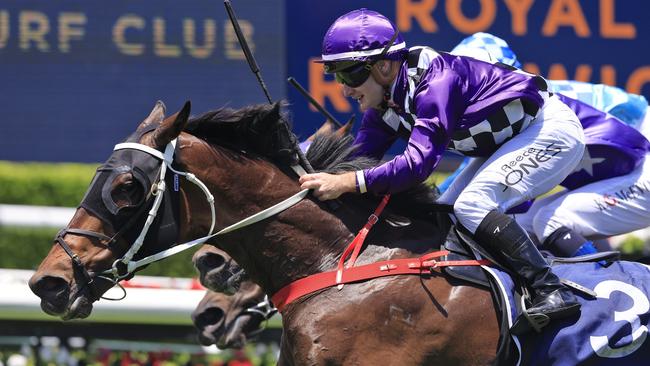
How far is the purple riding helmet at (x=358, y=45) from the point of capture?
360cm

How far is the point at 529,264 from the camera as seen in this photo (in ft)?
11.4

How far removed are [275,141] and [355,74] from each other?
0.34m

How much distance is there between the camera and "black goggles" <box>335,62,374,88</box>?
143 inches

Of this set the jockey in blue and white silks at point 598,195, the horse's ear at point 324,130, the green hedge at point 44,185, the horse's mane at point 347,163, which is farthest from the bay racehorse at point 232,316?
the green hedge at point 44,185

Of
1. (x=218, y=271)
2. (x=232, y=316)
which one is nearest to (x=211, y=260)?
(x=218, y=271)

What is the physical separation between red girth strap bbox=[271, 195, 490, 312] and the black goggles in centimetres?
51

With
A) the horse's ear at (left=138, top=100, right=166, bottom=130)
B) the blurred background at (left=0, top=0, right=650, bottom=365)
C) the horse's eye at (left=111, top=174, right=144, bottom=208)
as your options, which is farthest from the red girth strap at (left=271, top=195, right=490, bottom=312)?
the blurred background at (left=0, top=0, right=650, bottom=365)

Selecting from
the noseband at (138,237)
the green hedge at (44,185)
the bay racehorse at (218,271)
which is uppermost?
the noseband at (138,237)

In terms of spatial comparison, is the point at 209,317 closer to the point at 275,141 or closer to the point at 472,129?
the point at 275,141

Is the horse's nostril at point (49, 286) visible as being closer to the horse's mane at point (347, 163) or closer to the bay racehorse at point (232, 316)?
the horse's mane at point (347, 163)

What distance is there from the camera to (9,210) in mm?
6336

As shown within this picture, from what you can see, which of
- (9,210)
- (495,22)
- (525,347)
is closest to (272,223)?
(525,347)

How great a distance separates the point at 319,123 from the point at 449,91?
4363 mm

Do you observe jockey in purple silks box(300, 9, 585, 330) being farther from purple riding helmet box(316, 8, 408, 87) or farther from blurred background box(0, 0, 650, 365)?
blurred background box(0, 0, 650, 365)
